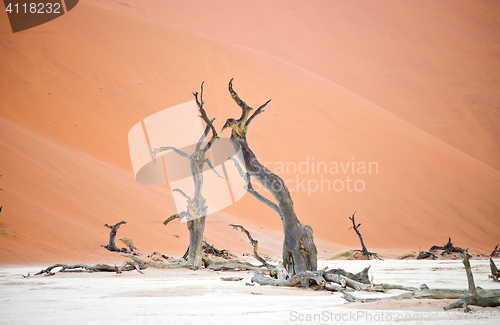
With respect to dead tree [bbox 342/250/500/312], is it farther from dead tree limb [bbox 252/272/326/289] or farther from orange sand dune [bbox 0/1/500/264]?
orange sand dune [bbox 0/1/500/264]

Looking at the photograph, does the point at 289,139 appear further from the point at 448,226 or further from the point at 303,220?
the point at 448,226

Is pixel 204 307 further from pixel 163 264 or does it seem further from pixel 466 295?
pixel 163 264

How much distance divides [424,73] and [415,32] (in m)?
13.5

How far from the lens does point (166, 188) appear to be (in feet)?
Result: 76.5

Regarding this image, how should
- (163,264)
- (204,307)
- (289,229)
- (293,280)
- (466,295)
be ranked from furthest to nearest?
1. (163,264)
2. (289,229)
3. (293,280)
4. (204,307)
5. (466,295)

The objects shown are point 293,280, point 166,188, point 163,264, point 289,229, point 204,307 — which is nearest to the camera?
point 204,307

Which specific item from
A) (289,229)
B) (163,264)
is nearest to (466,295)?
(289,229)

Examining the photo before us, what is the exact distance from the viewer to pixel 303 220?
24.2 m

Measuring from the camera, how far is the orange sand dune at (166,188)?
52.9ft

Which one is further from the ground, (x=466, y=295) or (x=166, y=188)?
(x=166, y=188)

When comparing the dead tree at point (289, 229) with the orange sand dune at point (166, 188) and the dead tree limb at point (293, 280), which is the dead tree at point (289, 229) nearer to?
the dead tree limb at point (293, 280)

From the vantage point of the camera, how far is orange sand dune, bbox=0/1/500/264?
52.9 ft

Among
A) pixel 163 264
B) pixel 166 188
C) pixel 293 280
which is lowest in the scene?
pixel 293 280

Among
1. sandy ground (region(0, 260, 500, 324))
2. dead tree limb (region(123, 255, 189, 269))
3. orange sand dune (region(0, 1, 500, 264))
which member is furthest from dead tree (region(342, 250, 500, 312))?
orange sand dune (region(0, 1, 500, 264))
